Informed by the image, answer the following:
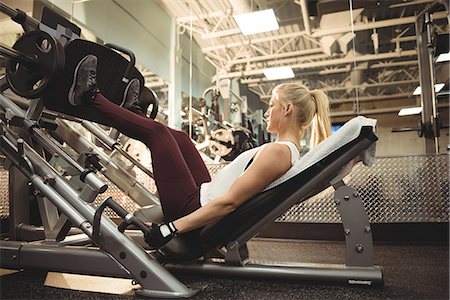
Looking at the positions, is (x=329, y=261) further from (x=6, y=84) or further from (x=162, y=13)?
(x=162, y=13)

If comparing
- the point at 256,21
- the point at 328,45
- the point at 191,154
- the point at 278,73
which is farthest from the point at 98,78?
the point at 278,73

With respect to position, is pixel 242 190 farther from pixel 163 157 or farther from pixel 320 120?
pixel 320 120

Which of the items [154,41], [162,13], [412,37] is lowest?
[412,37]

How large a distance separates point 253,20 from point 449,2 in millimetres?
3442

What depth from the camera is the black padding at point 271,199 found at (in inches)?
51.6

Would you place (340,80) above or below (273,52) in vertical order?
below

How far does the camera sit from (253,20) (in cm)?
457

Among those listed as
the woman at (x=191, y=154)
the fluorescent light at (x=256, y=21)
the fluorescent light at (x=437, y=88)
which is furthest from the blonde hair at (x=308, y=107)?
the fluorescent light at (x=256, y=21)

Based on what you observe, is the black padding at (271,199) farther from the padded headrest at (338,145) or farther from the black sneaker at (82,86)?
the black sneaker at (82,86)

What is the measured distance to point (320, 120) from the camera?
1677 millimetres

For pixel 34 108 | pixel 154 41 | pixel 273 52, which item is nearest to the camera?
pixel 34 108

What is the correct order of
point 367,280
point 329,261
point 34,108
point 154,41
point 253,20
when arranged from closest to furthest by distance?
point 367,280
point 34,108
point 329,261
point 253,20
point 154,41

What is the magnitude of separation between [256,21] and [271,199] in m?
3.77

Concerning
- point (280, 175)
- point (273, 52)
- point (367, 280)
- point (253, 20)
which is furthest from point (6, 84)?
point (273, 52)
